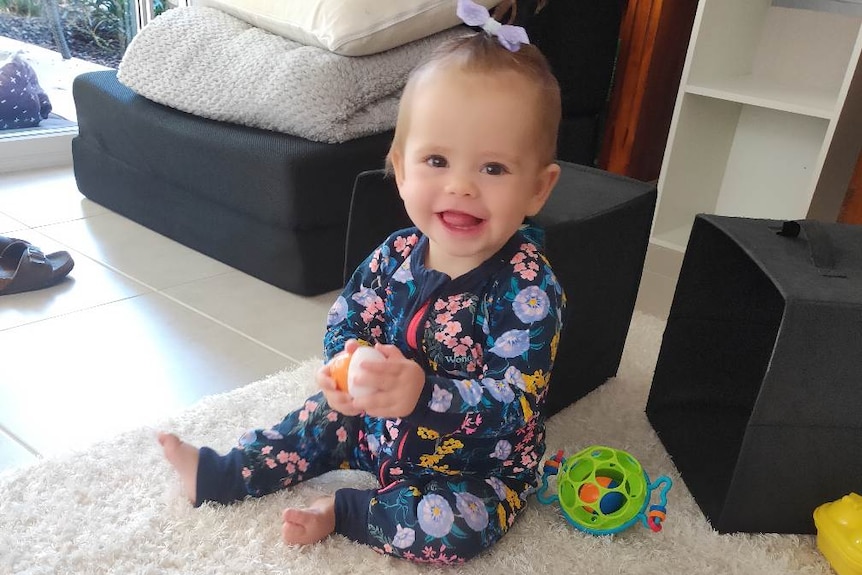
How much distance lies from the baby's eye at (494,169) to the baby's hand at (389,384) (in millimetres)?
206

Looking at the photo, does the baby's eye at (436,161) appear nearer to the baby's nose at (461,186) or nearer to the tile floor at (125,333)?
the baby's nose at (461,186)

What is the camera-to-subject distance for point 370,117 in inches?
60.4

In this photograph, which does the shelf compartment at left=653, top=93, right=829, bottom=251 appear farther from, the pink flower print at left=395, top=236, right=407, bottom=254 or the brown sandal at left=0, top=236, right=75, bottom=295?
the brown sandal at left=0, top=236, right=75, bottom=295

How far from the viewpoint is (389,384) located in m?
0.75

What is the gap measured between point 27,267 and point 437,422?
101 cm

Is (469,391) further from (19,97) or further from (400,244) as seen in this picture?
(19,97)

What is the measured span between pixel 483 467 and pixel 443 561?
0.11m

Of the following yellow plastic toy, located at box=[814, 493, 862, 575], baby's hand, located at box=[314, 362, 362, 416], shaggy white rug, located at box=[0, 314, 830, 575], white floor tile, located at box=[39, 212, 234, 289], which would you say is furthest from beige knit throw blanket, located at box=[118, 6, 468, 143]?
yellow plastic toy, located at box=[814, 493, 862, 575]

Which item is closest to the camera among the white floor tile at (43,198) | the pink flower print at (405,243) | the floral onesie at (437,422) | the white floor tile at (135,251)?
the floral onesie at (437,422)

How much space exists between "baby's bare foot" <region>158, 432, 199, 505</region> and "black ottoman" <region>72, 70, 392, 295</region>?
61 cm

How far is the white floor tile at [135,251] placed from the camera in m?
1.59

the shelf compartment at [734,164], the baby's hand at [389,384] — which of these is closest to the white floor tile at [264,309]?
the baby's hand at [389,384]

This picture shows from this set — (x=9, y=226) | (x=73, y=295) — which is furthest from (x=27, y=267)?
(x=9, y=226)

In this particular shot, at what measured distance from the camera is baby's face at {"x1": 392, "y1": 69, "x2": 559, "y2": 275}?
79cm
